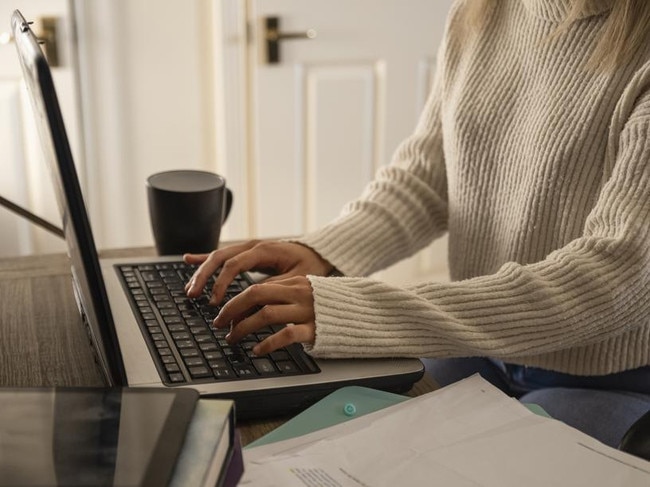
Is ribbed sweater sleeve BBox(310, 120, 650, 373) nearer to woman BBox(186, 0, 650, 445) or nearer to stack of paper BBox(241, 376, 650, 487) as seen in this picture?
woman BBox(186, 0, 650, 445)

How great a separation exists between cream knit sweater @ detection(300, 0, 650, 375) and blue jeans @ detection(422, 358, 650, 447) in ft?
0.10

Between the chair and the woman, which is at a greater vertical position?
the woman

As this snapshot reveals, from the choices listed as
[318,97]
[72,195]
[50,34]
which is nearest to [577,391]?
[72,195]

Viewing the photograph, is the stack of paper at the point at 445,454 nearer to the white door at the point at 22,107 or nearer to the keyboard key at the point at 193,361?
the keyboard key at the point at 193,361

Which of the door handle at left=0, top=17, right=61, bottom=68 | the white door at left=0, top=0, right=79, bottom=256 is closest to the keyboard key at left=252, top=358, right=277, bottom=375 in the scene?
the white door at left=0, top=0, right=79, bottom=256

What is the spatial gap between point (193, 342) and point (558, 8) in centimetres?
63

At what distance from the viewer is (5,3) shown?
2.01 m

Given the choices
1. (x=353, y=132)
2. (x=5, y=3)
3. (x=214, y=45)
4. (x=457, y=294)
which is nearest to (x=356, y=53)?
(x=353, y=132)

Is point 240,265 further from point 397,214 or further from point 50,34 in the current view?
point 50,34

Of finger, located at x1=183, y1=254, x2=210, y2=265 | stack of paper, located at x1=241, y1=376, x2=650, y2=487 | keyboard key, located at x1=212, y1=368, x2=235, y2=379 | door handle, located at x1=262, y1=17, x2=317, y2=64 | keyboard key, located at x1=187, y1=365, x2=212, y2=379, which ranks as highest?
door handle, located at x1=262, y1=17, x2=317, y2=64

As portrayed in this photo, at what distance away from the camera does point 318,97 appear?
233 cm

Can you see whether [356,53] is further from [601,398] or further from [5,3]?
[601,398]

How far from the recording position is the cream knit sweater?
854mm

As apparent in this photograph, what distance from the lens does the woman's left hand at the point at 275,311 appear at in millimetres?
794
